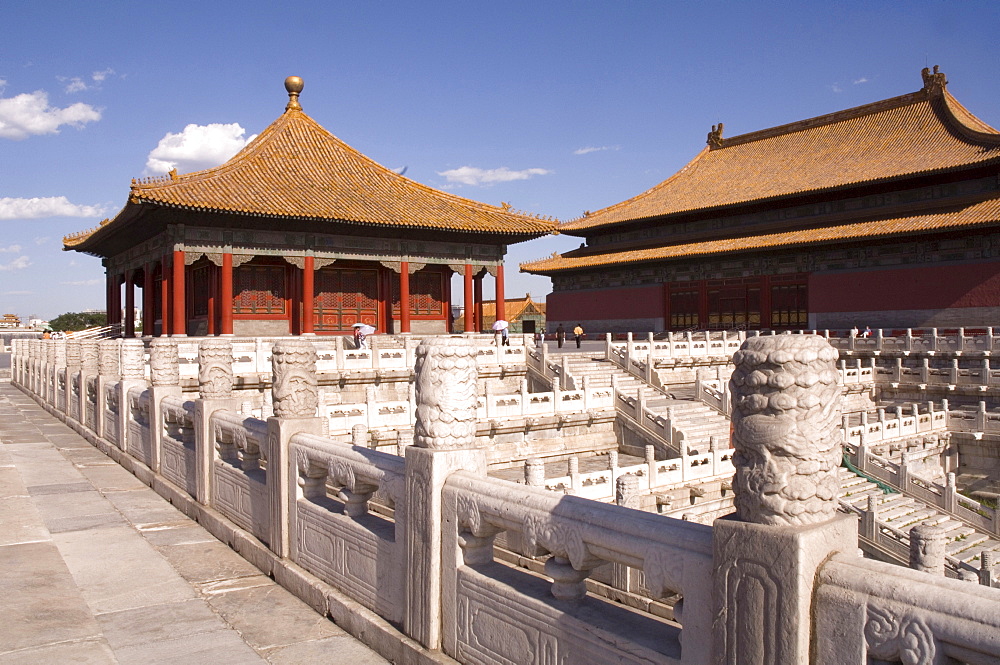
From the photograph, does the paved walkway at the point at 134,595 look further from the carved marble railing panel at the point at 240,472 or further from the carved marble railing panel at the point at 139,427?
the carved marble railing panel at the point at 139,427

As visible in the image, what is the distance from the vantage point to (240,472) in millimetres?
6543

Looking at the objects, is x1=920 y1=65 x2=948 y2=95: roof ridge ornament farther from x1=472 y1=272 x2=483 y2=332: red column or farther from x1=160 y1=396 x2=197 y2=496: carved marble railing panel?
x1=160 y1=396 x2=197 y2=496: carved marble railing panel

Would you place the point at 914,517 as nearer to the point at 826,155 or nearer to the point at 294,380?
the point at 294,380

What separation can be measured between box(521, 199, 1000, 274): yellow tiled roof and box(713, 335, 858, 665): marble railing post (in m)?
25.5

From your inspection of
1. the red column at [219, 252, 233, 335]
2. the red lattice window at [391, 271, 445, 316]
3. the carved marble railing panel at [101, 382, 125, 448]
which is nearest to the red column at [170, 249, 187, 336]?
the red column at [219, 252, 233, 335]

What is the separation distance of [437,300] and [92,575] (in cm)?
2331

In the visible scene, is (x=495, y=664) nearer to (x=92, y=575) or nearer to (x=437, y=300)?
(x=92, y=575)

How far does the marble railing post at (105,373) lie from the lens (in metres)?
11.8

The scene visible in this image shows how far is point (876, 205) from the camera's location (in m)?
29.5

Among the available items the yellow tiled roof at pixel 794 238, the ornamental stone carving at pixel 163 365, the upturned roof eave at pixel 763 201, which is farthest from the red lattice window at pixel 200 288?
the yellow tiled roof at pixel 794 238

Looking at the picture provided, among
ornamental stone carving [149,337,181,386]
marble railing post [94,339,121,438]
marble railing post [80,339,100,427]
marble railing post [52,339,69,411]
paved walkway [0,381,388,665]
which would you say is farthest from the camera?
marble railing post [52,339,69,411]

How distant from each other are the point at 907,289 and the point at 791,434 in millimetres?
27609

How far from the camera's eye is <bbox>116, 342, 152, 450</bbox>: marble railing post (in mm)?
10459

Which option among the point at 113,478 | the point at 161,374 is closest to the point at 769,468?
the point at 161,374
